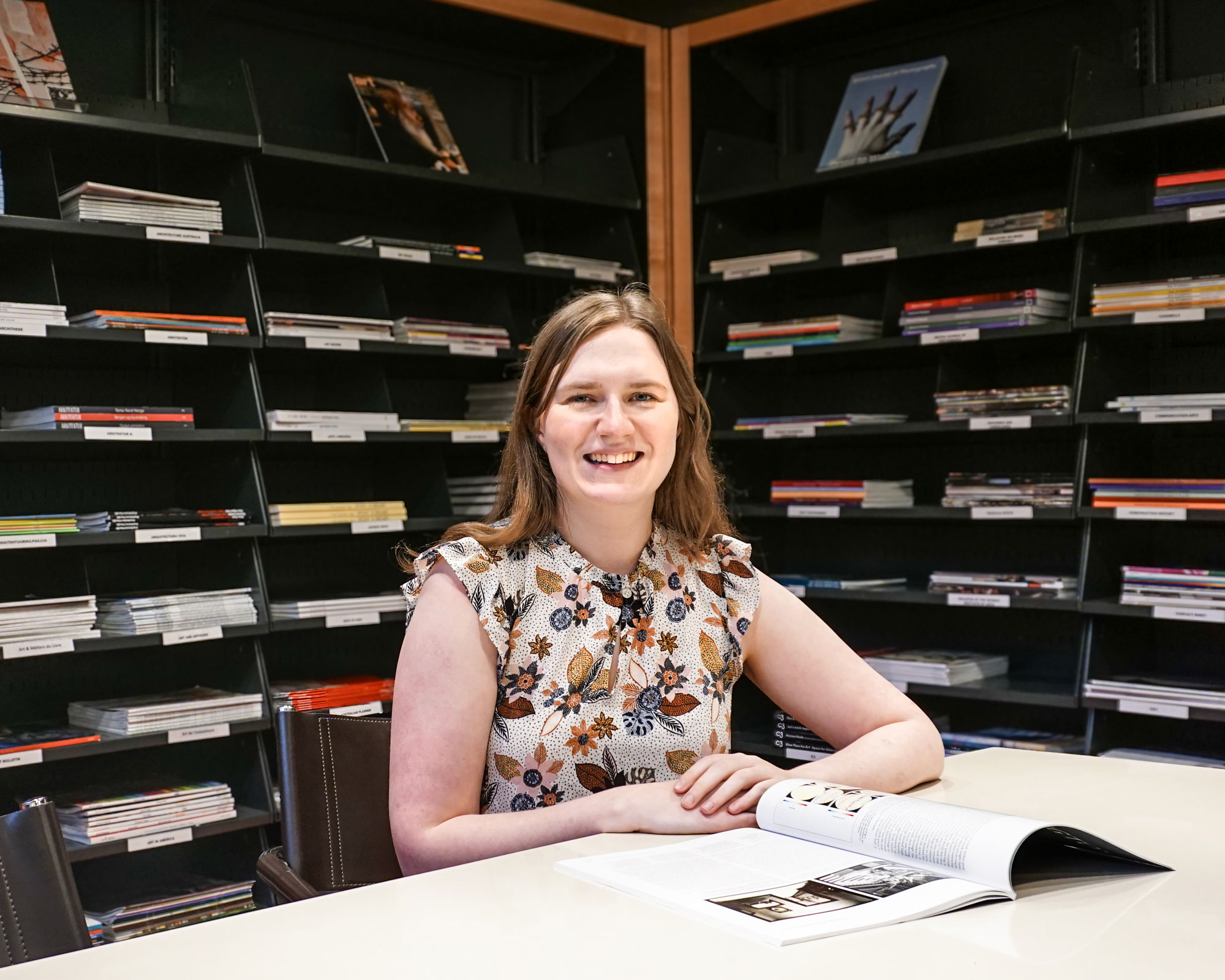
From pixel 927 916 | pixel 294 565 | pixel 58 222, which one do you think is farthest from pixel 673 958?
pixel 294 565

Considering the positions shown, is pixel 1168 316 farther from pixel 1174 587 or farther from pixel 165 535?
pixel 165 535

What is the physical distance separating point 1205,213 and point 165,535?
286 cm

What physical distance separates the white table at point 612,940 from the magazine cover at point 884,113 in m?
3.19

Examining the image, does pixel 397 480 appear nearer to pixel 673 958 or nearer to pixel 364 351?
pixel 364 351

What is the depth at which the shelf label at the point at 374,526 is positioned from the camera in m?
3.72

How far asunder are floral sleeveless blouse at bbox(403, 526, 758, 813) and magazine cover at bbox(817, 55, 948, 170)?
8.56 feet

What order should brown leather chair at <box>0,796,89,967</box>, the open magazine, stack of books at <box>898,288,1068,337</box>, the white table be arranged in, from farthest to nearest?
stack of books at <box>898,288,1068,337</box>
brown leather chair at <box>0,796,89,967</box>
the open magazine
the white table

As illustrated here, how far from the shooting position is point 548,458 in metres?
1.89

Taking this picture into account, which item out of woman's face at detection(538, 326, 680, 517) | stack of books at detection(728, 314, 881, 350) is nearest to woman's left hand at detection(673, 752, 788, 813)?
woman's face at detection(538, 326, 680, 517)

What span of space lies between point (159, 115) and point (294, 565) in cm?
140

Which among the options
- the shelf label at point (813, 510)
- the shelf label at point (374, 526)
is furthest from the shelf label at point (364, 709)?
the shelf label at point (813, 510)

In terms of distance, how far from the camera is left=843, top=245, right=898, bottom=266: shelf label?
12.9 feet

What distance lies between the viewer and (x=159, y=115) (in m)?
3.76

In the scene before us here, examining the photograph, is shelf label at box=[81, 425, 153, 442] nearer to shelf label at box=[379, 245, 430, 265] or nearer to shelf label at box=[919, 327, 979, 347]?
shelf label at box=[379, 245, 430, 265]
